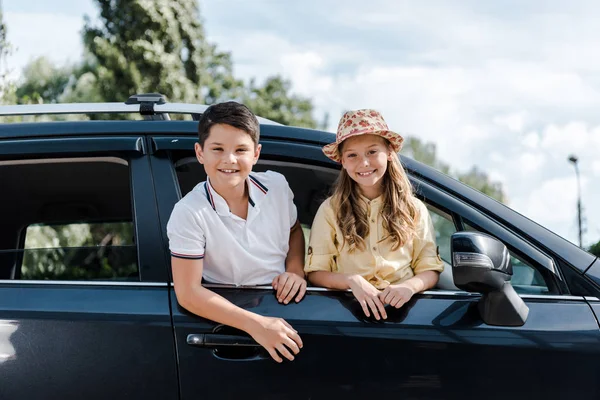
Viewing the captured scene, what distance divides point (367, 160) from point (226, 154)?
0.52 meters

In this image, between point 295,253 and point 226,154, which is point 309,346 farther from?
point 226,154

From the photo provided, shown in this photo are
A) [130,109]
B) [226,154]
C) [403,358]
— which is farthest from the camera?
[130,109]

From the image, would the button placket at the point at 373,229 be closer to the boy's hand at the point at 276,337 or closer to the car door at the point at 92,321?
the boy's hand at the point at 276,337

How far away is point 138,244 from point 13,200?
60.0 inches

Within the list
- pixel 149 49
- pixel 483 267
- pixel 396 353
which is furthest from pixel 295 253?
pixel 149 49

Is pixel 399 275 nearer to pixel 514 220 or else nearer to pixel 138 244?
pixel 514 220

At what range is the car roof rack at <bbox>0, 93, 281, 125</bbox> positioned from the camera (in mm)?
2602

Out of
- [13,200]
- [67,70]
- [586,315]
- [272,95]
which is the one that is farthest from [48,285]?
[272,95]

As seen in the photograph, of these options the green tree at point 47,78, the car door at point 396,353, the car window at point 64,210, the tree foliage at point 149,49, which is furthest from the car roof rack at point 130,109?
the green tree at point 47,78

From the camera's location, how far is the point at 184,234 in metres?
2.10

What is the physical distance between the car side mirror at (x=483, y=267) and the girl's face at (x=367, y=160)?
568 mm

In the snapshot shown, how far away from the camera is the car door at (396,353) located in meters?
1.96

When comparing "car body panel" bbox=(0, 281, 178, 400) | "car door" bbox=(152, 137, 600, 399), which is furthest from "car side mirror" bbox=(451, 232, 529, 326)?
"car body panel" bbox=(0, 281, 178, 400)

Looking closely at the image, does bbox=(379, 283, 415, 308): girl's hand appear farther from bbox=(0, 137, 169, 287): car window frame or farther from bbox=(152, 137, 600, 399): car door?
bbox=(0, 137, 169, 287): car window frame
